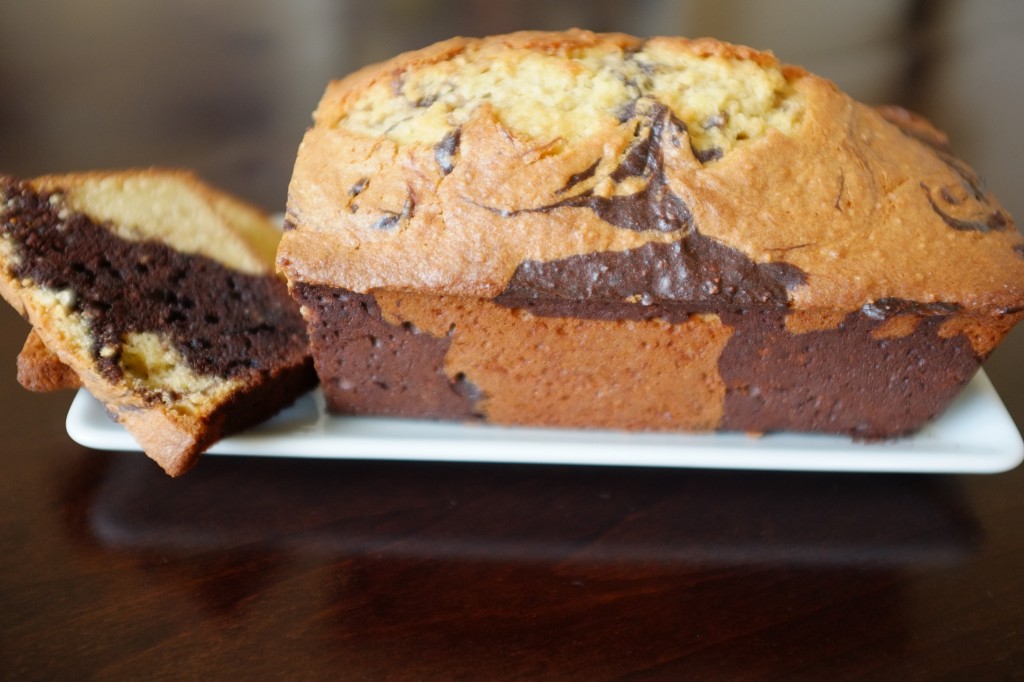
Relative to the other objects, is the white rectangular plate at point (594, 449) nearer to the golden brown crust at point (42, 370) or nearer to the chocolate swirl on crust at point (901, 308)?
the golden brown crust at point (42, 370)

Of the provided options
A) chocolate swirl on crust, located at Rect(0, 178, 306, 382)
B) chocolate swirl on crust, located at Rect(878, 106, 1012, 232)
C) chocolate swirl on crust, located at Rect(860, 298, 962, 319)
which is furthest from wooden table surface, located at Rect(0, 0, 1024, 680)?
chocolate swirl on crust, located at Rect(878, 106, 1012, 232)

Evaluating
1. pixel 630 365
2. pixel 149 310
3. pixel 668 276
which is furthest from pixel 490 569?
pixel 149 310

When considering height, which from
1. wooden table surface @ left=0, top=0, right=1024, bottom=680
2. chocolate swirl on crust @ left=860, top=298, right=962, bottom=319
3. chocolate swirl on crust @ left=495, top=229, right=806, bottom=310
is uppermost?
chocolate swirl on crust @ left=495, top=229, right=806, bottom=310

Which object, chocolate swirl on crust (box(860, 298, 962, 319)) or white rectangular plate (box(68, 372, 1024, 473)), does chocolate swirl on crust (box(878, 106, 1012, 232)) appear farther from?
white rectangular plate (box(68, 372, 1024, 473))

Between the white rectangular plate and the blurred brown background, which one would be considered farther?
the blurred brown background

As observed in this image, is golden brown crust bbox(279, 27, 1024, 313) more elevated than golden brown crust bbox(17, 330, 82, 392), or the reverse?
golden brown crust bbox(279, 27, 1024, 313)

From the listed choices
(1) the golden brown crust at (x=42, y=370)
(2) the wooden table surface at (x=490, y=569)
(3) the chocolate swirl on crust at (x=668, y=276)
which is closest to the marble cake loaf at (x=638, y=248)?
(3) the chocolate swirl on crust at (x=668, y=276)

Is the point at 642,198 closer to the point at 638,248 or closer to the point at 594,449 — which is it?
the point at 638,248

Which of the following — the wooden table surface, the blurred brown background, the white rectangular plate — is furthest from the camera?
the blurred brown background

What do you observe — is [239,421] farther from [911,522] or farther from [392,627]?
[911,522]
